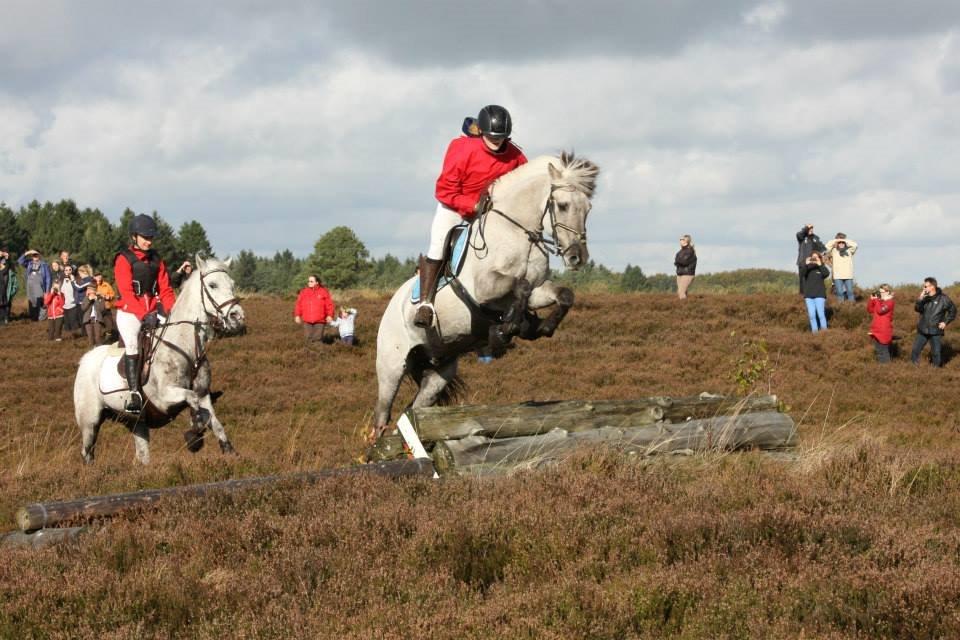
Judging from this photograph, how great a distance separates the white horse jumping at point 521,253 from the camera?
31.9 ft

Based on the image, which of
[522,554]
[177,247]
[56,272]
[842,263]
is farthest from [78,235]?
[522,554]

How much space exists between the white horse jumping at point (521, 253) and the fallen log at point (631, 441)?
135 centimetres

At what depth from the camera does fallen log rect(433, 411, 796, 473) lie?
8570 millimetres

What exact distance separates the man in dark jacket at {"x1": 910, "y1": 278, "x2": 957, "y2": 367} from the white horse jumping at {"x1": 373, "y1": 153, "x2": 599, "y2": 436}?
55.6ft

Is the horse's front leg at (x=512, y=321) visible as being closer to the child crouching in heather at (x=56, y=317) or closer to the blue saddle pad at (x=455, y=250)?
the blue saddle pad at (x=455, y=250)

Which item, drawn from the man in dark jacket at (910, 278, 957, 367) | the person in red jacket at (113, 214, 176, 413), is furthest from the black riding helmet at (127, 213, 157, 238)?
the man in dark jacket at (910, 278, 957, 367)

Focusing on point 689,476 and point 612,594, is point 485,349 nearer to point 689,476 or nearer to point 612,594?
point 689,476

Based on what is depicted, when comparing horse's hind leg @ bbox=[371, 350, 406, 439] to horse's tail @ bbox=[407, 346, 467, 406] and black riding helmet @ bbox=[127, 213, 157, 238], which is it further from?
black riding helmet @ bbox=[127, 213, 157, 238]

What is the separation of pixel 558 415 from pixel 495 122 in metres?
3.23

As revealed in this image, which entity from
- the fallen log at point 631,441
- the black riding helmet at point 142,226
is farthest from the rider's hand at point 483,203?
the black riding helmet at point 142,226

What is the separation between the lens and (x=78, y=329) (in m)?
31.8

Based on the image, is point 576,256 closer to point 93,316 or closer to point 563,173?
point 563,173

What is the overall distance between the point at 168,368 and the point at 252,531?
6500mm

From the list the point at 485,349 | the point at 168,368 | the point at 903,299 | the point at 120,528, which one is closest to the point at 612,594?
the point at 120,528
